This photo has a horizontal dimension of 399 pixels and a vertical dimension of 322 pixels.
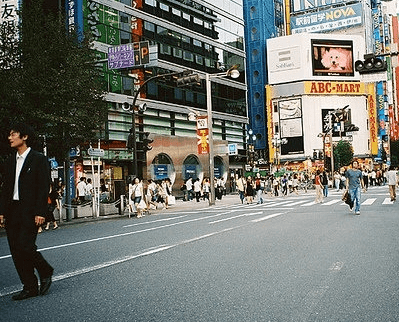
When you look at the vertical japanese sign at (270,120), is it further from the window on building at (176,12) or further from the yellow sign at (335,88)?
the window on building at (176,12)

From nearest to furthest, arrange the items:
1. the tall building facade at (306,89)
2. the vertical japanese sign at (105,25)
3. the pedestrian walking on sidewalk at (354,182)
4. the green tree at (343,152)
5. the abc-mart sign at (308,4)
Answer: the pedestrian walking on sidewalk at (354,182) → the vertical japanese sign at (105,25) → the green tree at (343,152) → the tall building facade at (306,89) → the abc-mart sign at (308,4)

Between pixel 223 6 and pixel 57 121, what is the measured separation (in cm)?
3549

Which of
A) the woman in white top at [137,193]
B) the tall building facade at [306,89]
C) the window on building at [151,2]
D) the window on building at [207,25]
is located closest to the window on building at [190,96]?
the window on building at [207,25]

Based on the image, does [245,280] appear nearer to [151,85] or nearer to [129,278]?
[129,278]

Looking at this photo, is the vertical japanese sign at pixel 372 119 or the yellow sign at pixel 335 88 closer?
the yellow sign at pixel 335 88

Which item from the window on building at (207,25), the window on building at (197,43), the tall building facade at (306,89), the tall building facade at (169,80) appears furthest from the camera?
the tall building facade at (306,89)

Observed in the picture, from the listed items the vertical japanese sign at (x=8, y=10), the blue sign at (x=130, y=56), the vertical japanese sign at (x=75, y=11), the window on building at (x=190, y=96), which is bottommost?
the blue sign at (x=130, y=56)

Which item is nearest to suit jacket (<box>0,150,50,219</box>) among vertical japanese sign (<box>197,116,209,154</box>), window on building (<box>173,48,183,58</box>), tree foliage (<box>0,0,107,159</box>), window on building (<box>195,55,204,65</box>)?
tree foliage (<box>0,0,107,159</box>)

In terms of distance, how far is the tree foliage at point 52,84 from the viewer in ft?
56.2

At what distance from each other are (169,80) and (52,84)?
918 inches

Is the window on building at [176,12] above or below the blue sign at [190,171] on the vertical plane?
above

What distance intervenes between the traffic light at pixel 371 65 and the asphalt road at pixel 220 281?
6177mm

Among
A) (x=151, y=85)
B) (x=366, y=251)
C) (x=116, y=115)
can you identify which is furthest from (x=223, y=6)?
(x=366, y=251)

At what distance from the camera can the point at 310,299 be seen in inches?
181
